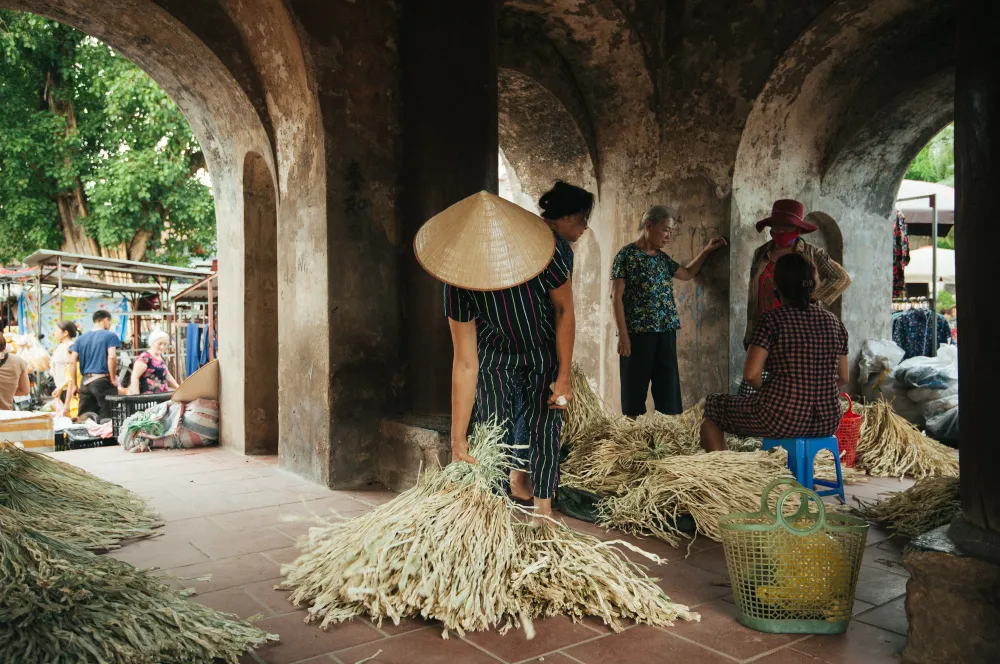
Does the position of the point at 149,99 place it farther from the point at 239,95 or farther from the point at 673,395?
the point at 673,395

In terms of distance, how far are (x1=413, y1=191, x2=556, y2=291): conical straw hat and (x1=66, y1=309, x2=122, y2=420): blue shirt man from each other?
24.4 feet

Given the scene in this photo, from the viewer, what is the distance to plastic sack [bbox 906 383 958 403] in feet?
22.0

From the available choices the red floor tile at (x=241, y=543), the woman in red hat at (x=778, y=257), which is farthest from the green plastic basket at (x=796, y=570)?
the woman in red hat at (x=778, y=257)

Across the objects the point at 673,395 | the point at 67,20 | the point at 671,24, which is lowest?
the point at 673,395

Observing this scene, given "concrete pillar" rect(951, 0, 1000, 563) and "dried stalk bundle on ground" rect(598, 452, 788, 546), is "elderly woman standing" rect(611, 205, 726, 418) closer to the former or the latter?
"dried stalk bundle on ground" rect(598, 452, 788, 546)

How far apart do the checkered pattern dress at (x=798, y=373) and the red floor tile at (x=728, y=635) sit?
1318mm

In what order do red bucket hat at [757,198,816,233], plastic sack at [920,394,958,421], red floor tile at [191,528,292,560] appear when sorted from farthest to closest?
plastic sack at [920,394,958,421]
red bucket hat at [757,198,816,233]
red floor tile at [191,528,292,560]

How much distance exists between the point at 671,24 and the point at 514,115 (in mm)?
1651

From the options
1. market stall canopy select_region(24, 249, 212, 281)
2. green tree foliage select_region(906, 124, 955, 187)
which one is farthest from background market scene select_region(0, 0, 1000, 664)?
green tree foliage select_region(906, 124, 955, 187)

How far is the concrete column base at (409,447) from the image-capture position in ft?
15.4

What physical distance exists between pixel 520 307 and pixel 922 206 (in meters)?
9.80

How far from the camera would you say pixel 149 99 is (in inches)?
598

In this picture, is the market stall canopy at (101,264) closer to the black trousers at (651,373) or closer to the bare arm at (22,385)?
the bare arm at (22,385)

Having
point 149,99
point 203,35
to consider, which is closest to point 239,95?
point 203,35
